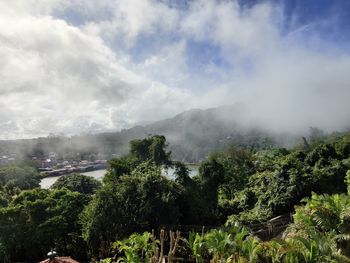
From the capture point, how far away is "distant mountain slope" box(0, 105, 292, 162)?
394 ft

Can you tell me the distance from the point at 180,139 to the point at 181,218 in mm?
122399

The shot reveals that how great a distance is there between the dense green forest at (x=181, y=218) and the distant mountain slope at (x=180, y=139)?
87.7 metres

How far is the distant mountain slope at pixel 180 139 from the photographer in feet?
394

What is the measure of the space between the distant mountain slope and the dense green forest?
288 ft

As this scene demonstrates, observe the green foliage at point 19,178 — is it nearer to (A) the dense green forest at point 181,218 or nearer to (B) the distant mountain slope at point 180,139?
(A) the dense green forest at point 181,218

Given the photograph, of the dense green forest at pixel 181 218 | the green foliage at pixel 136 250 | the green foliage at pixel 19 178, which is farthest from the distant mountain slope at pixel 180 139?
the green foliage at pixel 136 250

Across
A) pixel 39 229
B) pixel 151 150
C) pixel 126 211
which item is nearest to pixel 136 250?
pixel 126 211

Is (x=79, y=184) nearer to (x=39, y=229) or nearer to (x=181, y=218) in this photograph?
(x=39, y=229)

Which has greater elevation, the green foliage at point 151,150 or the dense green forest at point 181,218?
the green foliage at point 151,150

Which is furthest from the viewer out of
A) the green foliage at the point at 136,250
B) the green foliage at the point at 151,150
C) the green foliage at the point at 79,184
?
the green foliage at the point at 79,184

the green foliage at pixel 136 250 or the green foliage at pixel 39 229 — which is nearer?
the green foliage at pixel 136 250

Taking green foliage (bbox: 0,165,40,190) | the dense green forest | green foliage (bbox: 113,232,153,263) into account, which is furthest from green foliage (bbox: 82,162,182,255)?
green foliage (bbox: 0,165,40,190)

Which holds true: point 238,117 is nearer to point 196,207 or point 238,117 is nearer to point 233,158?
point 233,158

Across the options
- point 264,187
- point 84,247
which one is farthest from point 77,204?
point 264,187
